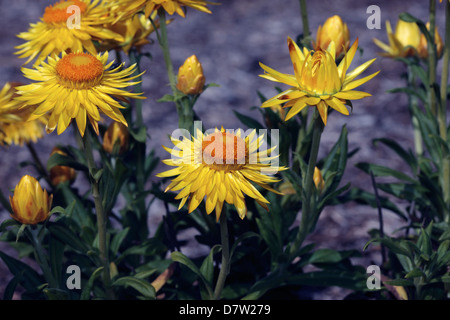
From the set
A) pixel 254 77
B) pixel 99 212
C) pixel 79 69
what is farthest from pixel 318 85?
pixel 254 77

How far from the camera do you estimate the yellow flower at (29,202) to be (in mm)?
1869

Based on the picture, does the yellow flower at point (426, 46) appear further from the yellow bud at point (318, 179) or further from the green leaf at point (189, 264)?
the green leaf at point (189, 264)

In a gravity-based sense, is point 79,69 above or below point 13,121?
above

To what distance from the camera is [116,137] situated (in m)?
2.34

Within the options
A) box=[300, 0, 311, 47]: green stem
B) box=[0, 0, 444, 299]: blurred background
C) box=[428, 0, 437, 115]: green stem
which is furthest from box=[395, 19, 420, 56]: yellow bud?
box=[0, 0, 444, 299]: blurred background

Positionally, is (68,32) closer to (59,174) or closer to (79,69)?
(79,69)

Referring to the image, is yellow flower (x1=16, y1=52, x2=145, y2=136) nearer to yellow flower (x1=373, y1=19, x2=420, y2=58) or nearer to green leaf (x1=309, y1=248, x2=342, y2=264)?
green leaf (x1=309, y1=248, x2=342, y2=264)

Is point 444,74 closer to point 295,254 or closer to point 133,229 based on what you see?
point 295,254

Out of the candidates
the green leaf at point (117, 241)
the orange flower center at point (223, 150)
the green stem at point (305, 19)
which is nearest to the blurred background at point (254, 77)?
the green leaf at point (117, 241)

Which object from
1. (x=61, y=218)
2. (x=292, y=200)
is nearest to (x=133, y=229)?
(x=61, y=218)

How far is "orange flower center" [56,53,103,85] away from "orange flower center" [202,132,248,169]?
16.6 inches

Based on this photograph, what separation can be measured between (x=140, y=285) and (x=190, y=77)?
2.62ft

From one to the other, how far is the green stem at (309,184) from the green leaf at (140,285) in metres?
0.59
